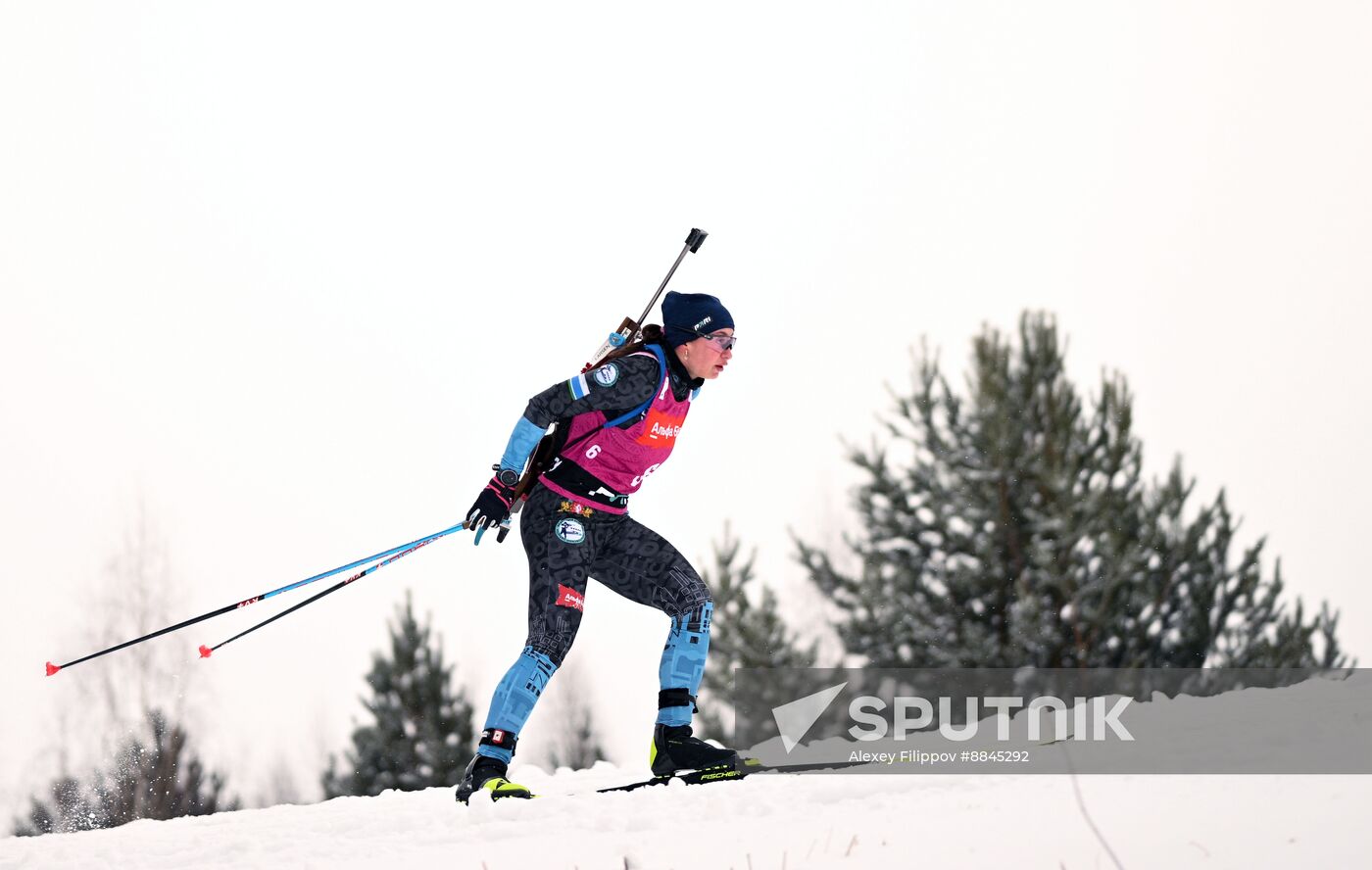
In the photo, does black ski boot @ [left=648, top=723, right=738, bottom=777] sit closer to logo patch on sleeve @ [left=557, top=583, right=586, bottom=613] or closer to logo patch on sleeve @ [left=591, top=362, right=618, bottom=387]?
logo patch on sleeve @ [left=557, top=583, right=586, bottom=613]

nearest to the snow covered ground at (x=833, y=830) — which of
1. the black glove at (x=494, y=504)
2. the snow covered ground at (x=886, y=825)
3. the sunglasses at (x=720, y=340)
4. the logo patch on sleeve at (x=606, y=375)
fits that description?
the snow covered ground at (x=886, y=825)

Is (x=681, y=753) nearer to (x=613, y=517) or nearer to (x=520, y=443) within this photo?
(x=613, y=517)

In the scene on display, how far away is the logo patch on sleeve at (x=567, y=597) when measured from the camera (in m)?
5.52

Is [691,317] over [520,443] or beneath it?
over

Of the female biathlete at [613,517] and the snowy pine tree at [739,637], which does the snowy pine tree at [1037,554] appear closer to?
the snowy pine tree at [739,637]

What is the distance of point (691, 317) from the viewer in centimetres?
566

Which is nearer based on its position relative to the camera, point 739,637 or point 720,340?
point 720,340

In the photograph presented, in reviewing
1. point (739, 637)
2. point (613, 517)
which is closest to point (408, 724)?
point (739, 637)

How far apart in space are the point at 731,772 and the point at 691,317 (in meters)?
2.17

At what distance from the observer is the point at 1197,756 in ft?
13.7

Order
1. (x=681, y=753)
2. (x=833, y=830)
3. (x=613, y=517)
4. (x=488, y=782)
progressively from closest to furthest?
(x=833, y=830) < (x=488, y=782) < (x=681, y=753) < (x=613, y=517)

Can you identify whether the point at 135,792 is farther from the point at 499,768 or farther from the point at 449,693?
the point at 499,768

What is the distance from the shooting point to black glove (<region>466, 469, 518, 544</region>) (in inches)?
209

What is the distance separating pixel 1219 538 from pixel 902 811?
58.1 feet
